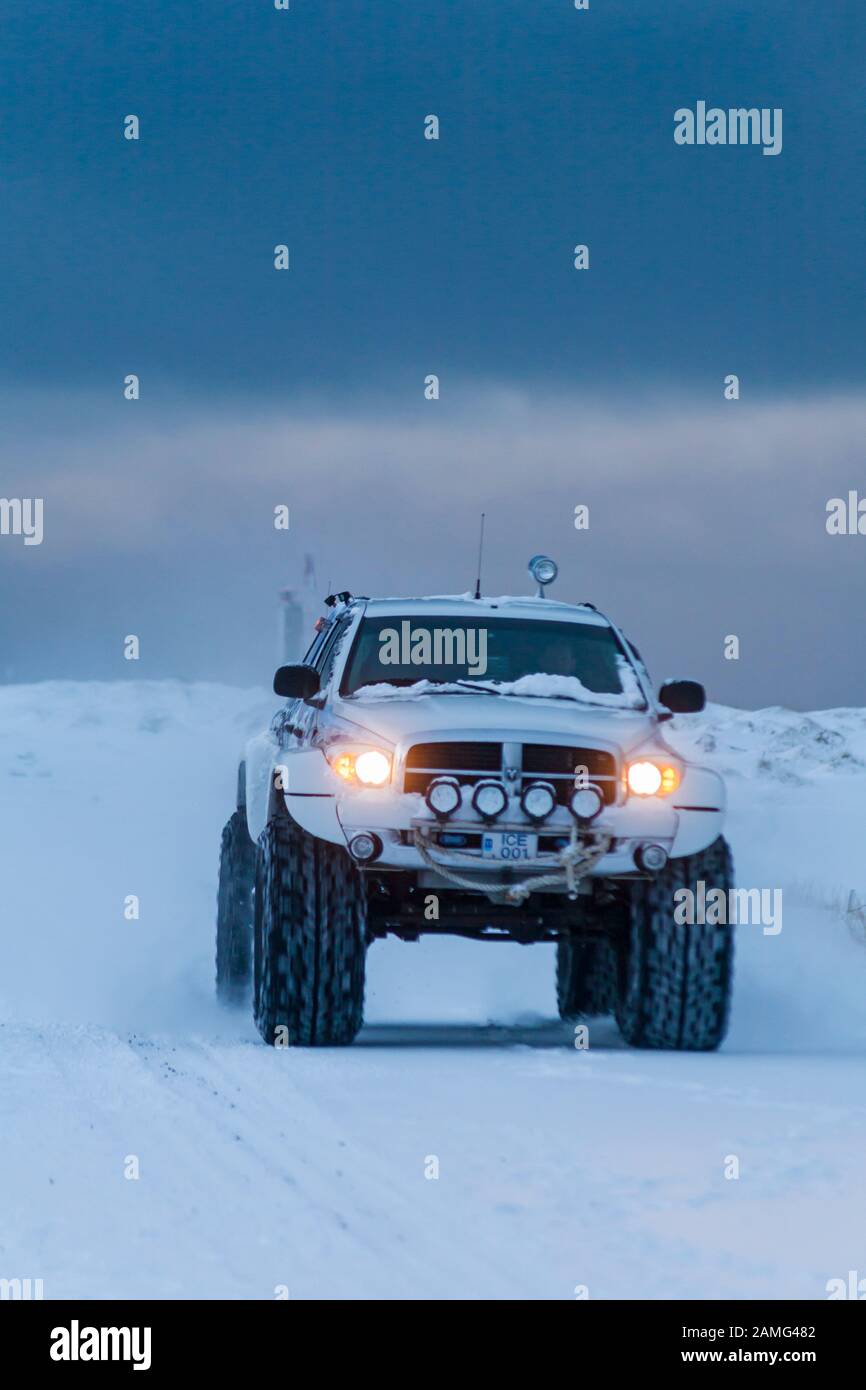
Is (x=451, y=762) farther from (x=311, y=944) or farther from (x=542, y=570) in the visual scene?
(x=542, y=570)

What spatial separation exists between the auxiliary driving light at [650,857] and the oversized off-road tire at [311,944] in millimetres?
1252

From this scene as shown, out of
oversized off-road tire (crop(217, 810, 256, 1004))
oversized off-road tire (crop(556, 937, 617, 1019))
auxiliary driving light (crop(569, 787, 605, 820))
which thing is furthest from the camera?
oversized off-road tire (crop(217, 810, 256, 1004))

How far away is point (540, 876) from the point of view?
9.30m

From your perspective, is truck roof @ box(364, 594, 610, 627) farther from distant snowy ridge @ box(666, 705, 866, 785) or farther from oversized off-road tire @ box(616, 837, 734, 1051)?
distant snowy ridge @ box(666, 705, 866, 785)

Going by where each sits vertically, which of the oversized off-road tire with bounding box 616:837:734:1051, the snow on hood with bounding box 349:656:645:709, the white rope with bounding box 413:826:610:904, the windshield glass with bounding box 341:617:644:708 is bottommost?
the oversized off-road tire with bounding box 616:837:734:1051

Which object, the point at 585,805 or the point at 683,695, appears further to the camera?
the point at 683,695

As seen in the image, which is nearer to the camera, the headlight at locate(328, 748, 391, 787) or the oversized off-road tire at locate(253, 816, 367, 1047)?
the oversized off-road tire at locate(253, 816, 367, 1047)

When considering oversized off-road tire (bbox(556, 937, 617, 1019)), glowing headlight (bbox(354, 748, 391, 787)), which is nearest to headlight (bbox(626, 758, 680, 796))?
glowing headlight (bbox(354, 748, 391, 787))

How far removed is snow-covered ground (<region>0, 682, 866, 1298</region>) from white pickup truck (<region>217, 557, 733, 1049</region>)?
15.7 inches

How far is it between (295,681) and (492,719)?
1502 mm

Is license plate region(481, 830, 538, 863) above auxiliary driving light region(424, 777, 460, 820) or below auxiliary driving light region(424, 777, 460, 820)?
below

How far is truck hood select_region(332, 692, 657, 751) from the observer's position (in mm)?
9273

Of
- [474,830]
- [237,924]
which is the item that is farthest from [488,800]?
[237,924]

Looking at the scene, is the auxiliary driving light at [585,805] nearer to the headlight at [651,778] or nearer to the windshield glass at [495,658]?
the headlight at [651,778]
